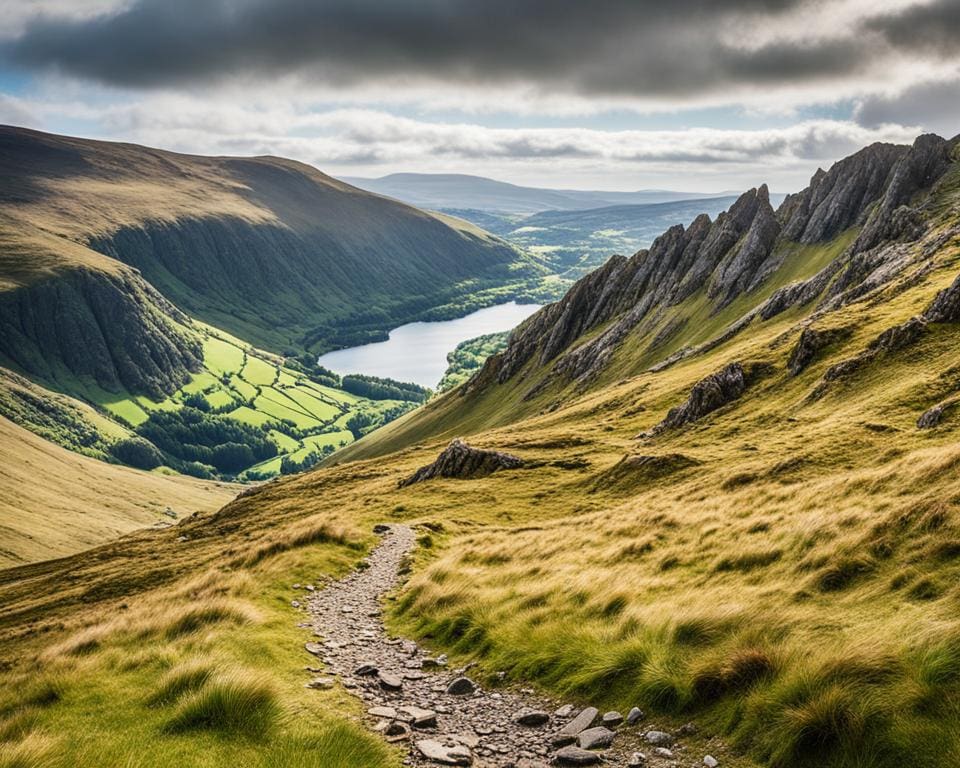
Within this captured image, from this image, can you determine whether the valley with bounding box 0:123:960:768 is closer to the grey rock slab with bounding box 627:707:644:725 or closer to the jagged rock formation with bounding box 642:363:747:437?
the grey rock slab with bounding box 627:707:644:725

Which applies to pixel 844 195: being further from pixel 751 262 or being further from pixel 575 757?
pixel 575 757

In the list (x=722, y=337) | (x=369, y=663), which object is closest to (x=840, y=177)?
(x=722, y=337)

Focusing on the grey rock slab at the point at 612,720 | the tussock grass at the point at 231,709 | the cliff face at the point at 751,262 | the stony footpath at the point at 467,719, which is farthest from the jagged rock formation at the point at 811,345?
the tussock grass at the point at 231,709

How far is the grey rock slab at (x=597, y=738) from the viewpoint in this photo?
33.9 feet

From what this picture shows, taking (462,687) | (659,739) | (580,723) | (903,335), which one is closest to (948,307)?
(903,335)

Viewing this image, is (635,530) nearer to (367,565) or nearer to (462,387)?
(367,565)

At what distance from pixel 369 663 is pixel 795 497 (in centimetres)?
1751

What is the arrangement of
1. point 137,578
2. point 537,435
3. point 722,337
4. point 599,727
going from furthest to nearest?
1. point 722,337
2. point 537,435
3. point 137,578
4. point 599,727

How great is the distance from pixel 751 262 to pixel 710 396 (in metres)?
91.7

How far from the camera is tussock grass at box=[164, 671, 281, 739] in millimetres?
10752

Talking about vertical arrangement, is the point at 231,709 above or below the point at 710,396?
above

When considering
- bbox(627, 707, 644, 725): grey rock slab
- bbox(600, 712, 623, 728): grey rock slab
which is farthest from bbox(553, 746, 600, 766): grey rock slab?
bbox(627, 707, 644, 725): grey rock slab

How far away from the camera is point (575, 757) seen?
998 centimetres

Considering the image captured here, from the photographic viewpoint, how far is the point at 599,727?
35.1ft
